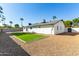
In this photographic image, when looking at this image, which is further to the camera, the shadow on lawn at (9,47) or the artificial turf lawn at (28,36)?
the artificial turf lawn at (28,36)

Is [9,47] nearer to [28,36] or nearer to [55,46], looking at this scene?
[28,36]

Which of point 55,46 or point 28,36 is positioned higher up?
point 28,36

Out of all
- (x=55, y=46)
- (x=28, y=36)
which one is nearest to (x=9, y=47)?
(x=28, y=36)

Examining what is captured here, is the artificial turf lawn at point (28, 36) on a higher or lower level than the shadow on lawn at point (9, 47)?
higher

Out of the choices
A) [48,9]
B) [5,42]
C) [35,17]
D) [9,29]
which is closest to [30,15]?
[35,17]

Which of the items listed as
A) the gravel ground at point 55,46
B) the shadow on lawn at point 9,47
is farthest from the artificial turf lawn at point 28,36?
the shadow on lawn at point 9,47

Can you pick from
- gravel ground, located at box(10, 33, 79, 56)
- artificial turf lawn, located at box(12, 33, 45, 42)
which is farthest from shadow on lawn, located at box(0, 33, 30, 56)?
artificial turf lawn, located at box(12, 33, 45, 42)

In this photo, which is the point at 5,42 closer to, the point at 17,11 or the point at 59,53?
the point at 17,11

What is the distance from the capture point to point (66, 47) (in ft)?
22.1

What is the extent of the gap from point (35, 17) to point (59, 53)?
89.1 inches

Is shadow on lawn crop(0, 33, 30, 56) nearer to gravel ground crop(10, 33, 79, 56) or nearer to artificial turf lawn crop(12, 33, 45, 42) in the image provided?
gravel ground crop(10, 33, 79, 56)

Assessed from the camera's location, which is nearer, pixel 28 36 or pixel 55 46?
pixel 55 46

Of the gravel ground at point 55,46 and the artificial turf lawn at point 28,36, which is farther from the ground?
the artificial turf lawn at point 28,36

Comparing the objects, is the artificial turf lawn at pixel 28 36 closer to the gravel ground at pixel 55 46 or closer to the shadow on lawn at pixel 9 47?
the gravel ground at pixel 55 46
